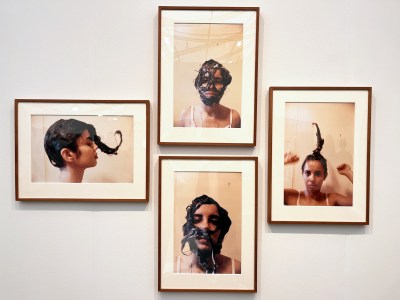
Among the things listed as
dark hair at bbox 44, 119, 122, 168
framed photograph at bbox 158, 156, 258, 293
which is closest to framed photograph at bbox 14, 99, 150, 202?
dark hair at bbox 44, 119, 122, 168

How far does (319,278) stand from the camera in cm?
104

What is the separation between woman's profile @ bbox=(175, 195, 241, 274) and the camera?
1.03 meters

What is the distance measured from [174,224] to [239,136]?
1.22ft

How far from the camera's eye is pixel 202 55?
1011mm

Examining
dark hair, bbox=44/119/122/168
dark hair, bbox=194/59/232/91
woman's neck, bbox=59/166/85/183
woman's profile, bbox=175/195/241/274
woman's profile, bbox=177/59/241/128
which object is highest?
dark hair, bbox=194/59/232/91

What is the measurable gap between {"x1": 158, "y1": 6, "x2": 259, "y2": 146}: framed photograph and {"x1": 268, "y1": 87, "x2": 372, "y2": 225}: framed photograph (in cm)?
11

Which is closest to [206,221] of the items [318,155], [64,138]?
[318,155]

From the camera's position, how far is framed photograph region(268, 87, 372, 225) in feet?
3.32

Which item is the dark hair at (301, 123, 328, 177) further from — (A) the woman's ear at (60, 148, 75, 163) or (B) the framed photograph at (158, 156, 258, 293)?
(A) the woman's ear at (60, 148, 75, 163)

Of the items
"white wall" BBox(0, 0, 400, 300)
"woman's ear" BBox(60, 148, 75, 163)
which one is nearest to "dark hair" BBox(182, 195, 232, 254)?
"white wall" BBox(0, 0, 400, 300)

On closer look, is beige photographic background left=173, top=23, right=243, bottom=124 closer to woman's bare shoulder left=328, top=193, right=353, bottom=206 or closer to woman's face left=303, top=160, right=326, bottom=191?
woman's face left=303, top=160, right=326, bottom=191

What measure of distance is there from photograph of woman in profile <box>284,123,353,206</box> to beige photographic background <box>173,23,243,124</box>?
0.96ft

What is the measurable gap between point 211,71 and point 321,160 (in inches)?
18.8

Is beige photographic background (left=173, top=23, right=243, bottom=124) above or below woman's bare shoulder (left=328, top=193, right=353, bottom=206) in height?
above
